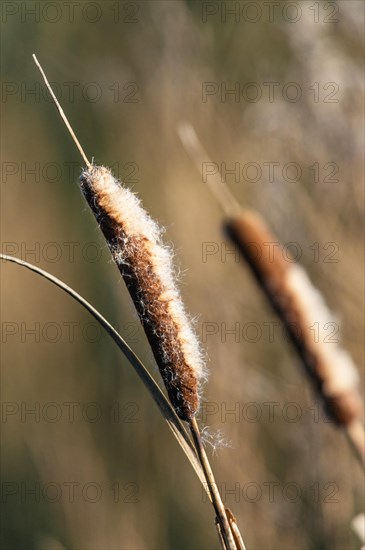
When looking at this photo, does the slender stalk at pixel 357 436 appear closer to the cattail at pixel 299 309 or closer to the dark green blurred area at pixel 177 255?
the cattail at pixel 299 309

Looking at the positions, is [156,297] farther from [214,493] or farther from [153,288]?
[214,493]

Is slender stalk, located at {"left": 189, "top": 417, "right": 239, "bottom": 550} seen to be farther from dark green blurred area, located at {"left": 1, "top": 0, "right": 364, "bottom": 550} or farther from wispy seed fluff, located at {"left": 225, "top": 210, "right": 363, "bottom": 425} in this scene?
dark green blurred area, located at {"left": 1, "top": 0, "right": 364, "bottom": 550}

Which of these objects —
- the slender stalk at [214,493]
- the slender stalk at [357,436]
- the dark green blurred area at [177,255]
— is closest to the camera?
the slender stalk at [214,493]

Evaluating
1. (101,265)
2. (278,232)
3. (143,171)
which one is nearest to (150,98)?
(143,171)

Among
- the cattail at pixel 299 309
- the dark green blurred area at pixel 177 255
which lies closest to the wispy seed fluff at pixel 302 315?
the cattail at pixel 299 309

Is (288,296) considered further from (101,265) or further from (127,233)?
(101,265)

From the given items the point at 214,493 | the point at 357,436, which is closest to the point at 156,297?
the point at 214,493

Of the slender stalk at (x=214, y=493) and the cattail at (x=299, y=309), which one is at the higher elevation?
the cattail at (x=299, y=309)
